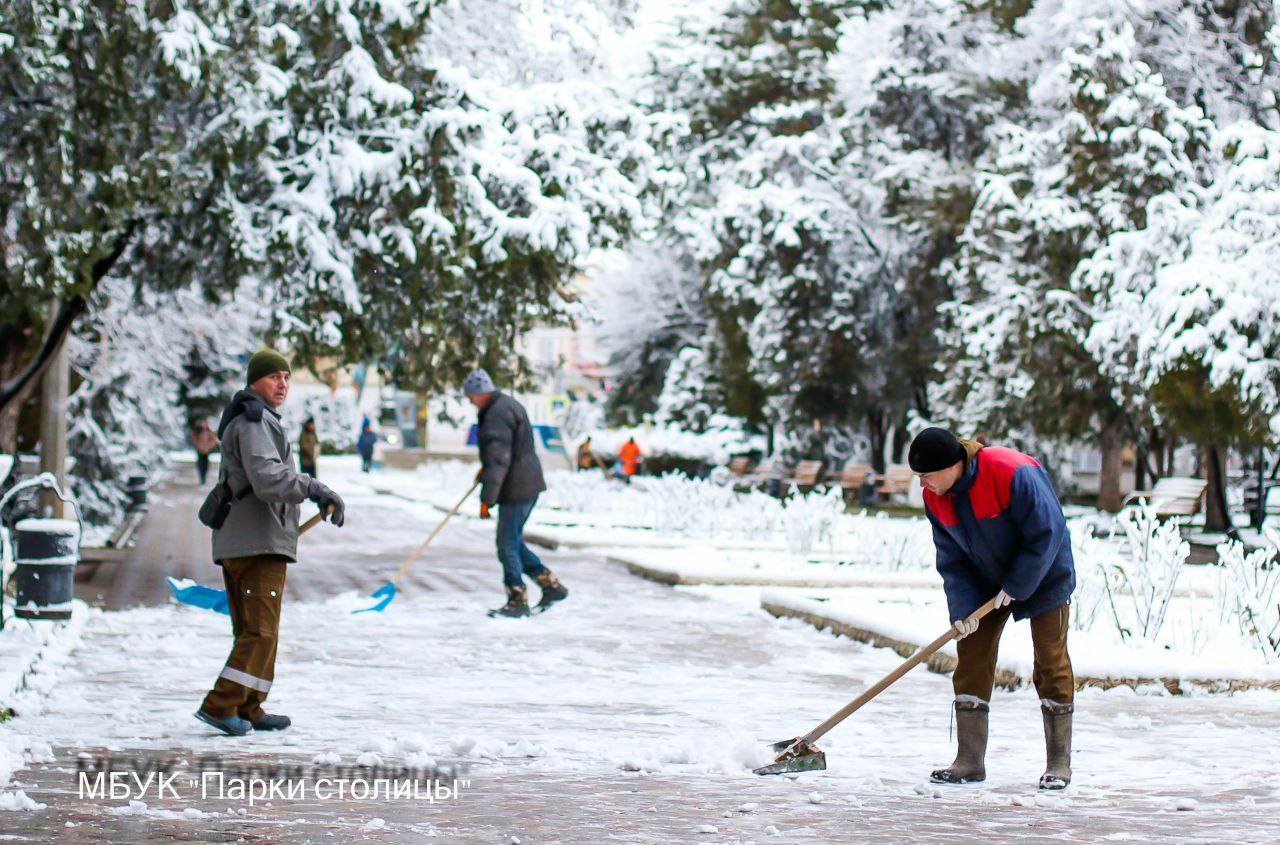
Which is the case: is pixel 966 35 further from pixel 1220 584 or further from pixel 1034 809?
pixel 1034 809

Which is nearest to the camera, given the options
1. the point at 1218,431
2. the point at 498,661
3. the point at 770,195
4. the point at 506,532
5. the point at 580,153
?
the point at 498,661

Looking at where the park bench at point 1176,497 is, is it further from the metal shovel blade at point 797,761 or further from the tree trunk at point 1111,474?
the metal shovel blade at point 797,761

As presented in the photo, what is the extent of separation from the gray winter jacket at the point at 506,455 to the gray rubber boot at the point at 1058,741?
22.5 ft

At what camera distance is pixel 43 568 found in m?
11.1

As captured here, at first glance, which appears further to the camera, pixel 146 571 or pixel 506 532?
pixel 146 571

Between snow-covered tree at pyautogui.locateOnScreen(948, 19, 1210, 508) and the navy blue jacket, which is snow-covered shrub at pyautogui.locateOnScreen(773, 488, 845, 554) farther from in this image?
the navy blue jacket

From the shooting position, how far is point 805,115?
129 ft

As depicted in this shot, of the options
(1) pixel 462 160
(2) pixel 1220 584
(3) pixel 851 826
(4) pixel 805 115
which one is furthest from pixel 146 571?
(4) pixel 805 115

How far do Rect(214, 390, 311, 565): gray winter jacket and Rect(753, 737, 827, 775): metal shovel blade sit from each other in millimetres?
2391

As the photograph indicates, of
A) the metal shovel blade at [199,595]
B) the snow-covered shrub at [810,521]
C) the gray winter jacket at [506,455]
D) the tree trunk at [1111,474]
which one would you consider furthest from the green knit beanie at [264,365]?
the tree trunk at [1111,474]

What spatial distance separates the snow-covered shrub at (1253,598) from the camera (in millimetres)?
10547

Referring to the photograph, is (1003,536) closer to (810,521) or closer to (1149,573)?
(1149,573)

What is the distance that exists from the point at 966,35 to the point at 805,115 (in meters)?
4.00

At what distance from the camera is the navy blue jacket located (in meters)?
6.62
